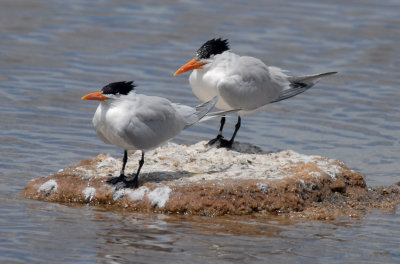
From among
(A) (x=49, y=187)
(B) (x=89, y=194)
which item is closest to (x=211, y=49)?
(B) (x=89, y=194)

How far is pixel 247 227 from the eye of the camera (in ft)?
18.7

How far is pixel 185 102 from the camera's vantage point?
Answer: 32.6 ft

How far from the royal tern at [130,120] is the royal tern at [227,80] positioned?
0.94 m

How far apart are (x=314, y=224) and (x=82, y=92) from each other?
5.12 metres

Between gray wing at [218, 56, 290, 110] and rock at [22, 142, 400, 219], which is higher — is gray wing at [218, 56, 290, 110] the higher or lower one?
the higher one

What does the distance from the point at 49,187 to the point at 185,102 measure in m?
3.91

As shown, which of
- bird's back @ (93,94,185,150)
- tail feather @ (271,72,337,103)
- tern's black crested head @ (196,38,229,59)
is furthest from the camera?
tail feather @ (271,72,337,103)

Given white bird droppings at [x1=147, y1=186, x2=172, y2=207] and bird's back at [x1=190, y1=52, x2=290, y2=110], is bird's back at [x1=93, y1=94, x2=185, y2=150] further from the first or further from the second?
bird's back at [x1=190, y1=52, x2=290, y2=110]

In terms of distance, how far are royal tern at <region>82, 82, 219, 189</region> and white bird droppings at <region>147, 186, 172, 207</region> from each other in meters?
0.17

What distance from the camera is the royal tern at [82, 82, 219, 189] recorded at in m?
5.86

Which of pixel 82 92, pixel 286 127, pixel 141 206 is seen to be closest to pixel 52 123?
pixel 82 92

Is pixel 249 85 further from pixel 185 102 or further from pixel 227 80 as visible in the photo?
pixel 185 102

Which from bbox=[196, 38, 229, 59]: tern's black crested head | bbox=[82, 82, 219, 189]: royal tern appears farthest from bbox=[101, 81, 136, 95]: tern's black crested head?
bbox=[196, 38, 229, 59]: tern's black crested head

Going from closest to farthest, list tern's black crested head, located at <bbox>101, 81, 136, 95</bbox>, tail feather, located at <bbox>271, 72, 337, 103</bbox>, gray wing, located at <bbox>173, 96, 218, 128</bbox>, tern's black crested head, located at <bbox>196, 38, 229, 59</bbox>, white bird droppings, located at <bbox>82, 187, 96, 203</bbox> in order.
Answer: tern's black crested head, located at <bbox>101, 81, 136, 95</bbox>, white bird droppings, located at <bbox>82, 187, 96, 203</bbox>, gray wing, located at <bbox>173, 96, 218, 128</bbox>, tern's black crested head, located at <bbox>196, 38, 229, 59</bbox>, tail feather, located at <bbox>271, 72, 337, 103</bbox>
